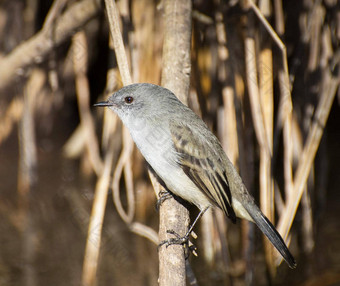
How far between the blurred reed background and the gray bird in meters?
0.36

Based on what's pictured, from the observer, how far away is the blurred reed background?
430 centimetres

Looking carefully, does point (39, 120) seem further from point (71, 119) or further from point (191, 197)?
point (191, 197)

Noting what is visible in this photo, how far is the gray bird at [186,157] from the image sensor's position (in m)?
3.60

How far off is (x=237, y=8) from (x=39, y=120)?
311cm

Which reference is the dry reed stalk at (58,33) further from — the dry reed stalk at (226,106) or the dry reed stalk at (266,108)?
the dry reed stalk at (266,108)

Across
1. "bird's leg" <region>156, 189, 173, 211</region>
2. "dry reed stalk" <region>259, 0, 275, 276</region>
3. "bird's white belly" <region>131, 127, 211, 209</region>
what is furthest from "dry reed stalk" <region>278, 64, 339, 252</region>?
"bird's leg" <region>156, 189, 173, 211</region>

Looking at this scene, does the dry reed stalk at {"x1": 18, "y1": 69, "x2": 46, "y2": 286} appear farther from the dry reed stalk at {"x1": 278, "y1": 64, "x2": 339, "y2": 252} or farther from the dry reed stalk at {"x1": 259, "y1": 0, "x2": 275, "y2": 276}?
the dry reed stalk at {"x1": 278, "y1": 64, "x2": 339, "y2": 252}

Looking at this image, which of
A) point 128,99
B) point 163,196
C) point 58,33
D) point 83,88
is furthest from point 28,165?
point 163,196

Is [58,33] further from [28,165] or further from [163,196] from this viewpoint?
[163,196]

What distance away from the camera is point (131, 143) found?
173 inches

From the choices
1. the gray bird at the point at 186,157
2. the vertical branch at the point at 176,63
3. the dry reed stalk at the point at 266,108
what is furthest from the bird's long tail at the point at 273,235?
the vertical branch at the point at 176,63

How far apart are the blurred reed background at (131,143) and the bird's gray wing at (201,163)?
1.88ft

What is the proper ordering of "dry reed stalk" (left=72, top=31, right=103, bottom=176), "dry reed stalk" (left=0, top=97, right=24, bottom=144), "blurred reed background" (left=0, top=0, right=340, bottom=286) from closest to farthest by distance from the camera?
1. "blurred reed background" (left=0, top=0, right=340, bottom=286)
2. "dry reed stalk" (left=72, top=31, right=103, bottom=176)
3. "dry reed stalk" (left=0, top=97, right=24, bottom=144)

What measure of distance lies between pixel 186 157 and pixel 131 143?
90 cm
